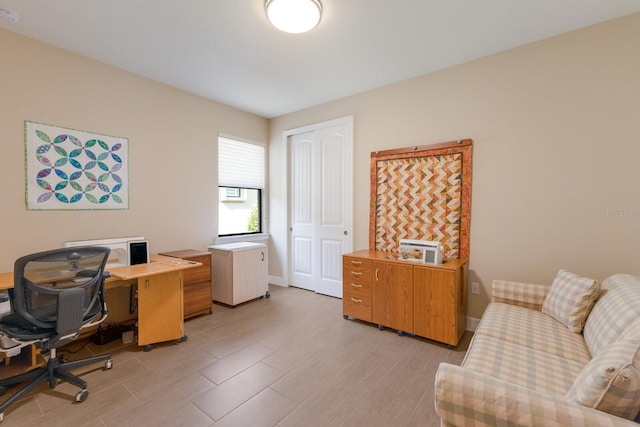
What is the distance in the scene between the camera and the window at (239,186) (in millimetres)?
4160

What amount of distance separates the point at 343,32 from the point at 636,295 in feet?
8.87

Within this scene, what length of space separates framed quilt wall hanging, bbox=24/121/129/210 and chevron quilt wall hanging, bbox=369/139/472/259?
2.93 m

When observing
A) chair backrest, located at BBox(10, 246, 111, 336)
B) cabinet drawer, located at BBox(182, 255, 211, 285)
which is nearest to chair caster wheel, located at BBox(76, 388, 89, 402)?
chair backrest, located at BBox(10, 246, 111, 336)

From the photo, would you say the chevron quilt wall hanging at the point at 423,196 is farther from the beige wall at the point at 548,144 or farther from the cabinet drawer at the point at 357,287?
the cabinet drawer at the point at 357,287

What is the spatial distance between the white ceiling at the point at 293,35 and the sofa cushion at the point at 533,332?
2.34m

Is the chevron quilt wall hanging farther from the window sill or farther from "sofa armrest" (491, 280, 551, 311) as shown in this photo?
the window sill

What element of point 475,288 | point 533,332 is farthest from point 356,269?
point 533,332

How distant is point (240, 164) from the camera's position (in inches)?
172

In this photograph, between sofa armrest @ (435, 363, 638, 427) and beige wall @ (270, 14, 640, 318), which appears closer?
sofa armrest @ (435, 363, 638, 427)

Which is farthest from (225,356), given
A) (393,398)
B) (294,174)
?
(294,174)

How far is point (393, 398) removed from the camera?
190cm

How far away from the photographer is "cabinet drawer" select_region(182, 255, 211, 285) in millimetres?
3176

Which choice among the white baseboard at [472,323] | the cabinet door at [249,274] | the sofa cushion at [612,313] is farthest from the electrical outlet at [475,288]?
the cabinet door at [249,274]

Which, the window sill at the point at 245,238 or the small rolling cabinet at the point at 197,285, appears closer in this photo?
the small rolling cabinet at the point at 197,285
